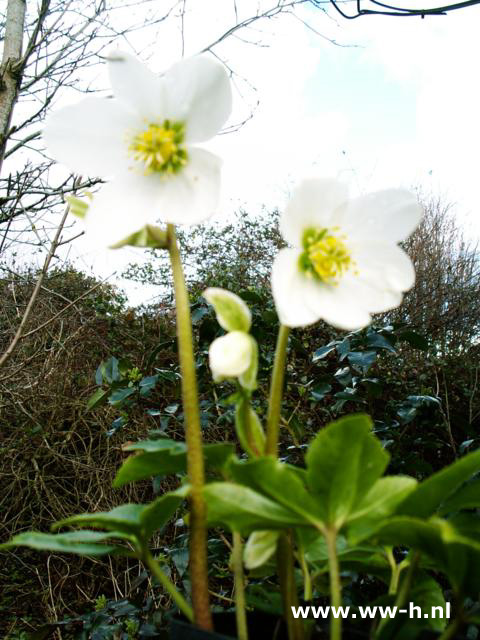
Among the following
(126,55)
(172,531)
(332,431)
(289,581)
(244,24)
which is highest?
(244,24)

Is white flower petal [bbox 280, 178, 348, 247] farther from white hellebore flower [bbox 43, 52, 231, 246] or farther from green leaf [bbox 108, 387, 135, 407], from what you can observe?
green leaf [bbox 108, 387, 135, 407]

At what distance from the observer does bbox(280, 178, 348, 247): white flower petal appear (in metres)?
0.46

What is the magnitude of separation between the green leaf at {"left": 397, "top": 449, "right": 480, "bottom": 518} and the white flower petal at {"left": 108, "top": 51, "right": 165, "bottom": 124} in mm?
366

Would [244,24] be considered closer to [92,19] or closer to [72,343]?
[92,19]

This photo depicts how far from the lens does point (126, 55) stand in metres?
0.48

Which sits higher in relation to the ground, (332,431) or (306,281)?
(306,281)

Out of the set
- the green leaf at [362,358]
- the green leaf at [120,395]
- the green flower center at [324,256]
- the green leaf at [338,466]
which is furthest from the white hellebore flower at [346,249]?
the green leaf at [120,395]

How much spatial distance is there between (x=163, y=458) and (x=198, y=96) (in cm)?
30

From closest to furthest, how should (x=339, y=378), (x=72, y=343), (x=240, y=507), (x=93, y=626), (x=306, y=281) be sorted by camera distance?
(x=240, y=507) < (x=306, y=281) < (x=93, y=626) < (x=339, y=378) < (x=72, y=343)

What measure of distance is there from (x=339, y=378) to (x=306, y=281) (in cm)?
70

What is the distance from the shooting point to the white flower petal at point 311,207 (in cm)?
46

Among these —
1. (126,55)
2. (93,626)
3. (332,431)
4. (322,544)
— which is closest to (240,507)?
(332,431)

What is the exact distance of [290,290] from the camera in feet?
1.47

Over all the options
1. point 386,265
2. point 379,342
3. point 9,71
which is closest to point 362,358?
point 379,342
